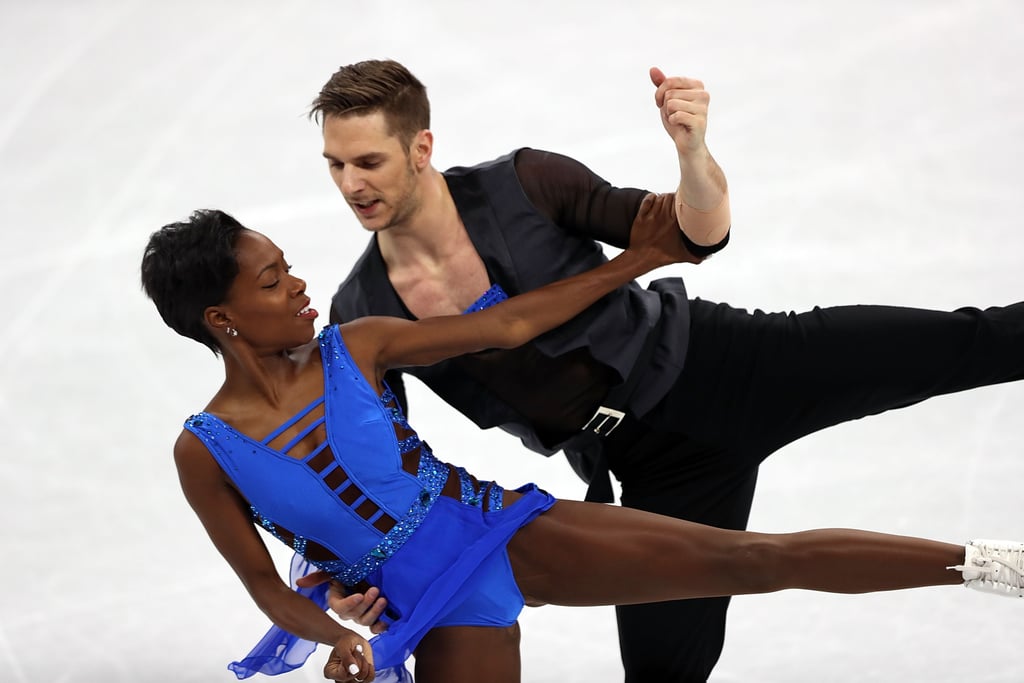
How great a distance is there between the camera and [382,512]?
123 inches

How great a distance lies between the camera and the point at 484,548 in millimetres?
3172

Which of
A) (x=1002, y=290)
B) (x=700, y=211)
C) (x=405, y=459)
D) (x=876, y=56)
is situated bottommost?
(x=405, y=459)

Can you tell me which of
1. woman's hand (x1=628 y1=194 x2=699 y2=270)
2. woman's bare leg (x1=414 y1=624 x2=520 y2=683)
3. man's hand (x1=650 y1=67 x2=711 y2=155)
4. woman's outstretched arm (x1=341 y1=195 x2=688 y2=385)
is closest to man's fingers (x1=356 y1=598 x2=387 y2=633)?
woman's bare leg (x1=414 y1=624 x2=520 y2=683)

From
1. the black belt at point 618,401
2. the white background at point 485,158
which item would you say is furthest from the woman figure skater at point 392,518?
the white background at point 485,158

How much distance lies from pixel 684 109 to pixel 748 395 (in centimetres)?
79

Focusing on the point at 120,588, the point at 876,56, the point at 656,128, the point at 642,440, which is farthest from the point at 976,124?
the point at 120,588

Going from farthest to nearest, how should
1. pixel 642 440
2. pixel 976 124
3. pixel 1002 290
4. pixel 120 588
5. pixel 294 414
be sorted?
pixel 976 124 → pixel 1002 290 → pixel 120 588 → pixel 642 440 → pixel 294 414

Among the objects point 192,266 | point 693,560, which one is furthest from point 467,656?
→ point 192,266

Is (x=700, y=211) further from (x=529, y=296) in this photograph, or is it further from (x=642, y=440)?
(x=642, y=440)

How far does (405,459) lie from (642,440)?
0.81 m

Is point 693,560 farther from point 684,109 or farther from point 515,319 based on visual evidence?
point 684,109

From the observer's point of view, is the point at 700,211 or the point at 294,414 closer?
the point at 294,414

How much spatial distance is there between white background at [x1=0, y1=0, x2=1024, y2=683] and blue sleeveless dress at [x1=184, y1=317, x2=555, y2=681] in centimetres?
129

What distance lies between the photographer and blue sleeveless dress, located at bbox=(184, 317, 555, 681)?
3.04 meters
